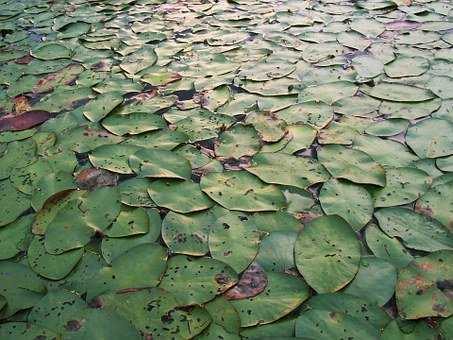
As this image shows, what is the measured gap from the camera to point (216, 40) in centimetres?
198

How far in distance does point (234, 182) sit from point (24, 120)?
883 mm

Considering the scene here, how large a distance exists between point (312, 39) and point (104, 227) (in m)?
1.30

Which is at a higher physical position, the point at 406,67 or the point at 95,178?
the point at 406,67

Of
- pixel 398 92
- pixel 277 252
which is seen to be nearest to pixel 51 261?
pixel 277 252

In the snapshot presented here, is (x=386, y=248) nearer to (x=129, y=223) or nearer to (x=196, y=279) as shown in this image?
(x=196, y=279)

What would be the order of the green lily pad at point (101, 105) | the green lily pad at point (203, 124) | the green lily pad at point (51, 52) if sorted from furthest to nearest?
the green lily pad at point (51, 52), the green lily pad at point (101, 105), the green lily pad at point (203, 124)

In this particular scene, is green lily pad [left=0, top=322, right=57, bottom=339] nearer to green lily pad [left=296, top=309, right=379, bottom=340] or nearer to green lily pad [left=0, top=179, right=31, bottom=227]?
green lily pad [left=0, top=179, right=31, bottom=227]

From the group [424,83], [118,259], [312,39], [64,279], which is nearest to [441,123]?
[424,83]

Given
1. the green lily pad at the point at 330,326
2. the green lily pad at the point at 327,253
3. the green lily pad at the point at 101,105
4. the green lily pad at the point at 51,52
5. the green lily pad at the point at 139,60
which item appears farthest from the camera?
the green lily pad at the point at 51,52

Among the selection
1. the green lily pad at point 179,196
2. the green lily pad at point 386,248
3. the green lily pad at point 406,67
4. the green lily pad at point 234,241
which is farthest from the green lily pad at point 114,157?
the green lily pad at point 406,67

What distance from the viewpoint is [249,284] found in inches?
37.1

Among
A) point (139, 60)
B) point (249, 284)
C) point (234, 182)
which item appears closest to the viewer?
point (249, 284)

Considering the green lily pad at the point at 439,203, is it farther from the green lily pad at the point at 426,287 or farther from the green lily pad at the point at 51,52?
the green lily pad at the point at 51,52

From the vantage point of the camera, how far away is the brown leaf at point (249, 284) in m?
0.92
